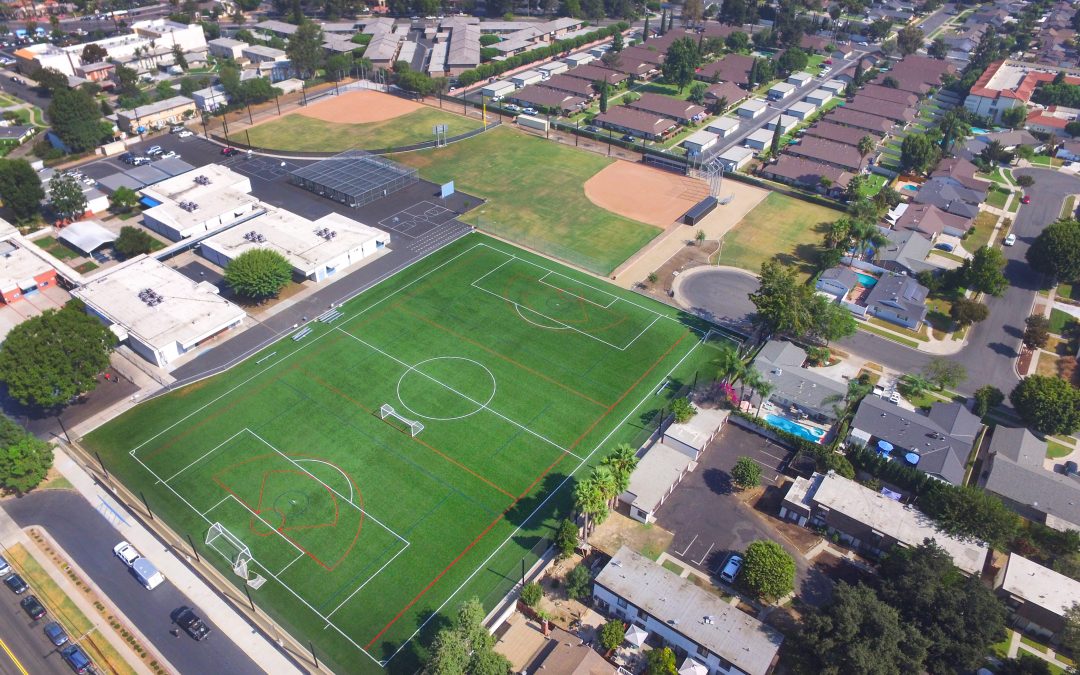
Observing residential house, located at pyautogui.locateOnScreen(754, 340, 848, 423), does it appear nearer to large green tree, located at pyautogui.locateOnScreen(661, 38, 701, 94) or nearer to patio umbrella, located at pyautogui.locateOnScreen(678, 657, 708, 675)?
patio umbrella, located at pyautogui.locateOnScreen(678, 657, 708, 675)

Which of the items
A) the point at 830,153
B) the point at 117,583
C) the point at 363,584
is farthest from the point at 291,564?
the point at 830,153

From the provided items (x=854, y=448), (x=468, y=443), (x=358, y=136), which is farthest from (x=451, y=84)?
(x=854, y=448)

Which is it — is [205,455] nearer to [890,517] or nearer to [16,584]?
[16,584]

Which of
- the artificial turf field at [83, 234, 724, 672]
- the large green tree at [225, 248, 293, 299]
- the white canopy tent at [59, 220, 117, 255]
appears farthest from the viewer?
the white canopy tent at [59, 220, 117, 255]

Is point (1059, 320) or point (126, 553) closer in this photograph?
point (126, 553)

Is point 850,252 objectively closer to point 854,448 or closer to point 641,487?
point 854,448

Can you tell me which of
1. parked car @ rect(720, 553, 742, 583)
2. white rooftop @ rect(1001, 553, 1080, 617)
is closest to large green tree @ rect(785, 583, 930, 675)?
parked car @ rect(720, 553, 742, 583)

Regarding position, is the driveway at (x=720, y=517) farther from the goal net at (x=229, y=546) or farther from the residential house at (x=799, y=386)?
the goal net at (x=229, y=546)
